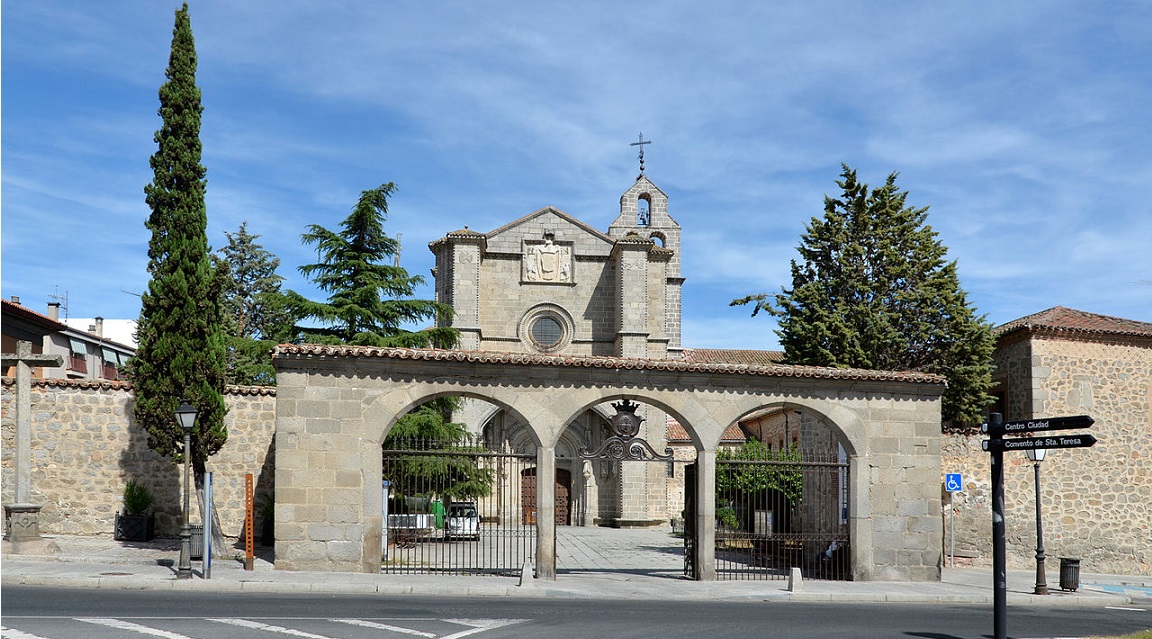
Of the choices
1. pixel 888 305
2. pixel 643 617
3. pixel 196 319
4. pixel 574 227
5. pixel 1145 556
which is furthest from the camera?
pixel 574 227

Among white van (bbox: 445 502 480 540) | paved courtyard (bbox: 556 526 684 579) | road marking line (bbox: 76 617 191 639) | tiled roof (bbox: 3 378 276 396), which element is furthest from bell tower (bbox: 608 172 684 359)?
road marking line (bbox: 76 617 191 639)

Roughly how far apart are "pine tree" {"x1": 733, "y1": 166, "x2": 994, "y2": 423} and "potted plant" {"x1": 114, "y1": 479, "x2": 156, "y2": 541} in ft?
50.9

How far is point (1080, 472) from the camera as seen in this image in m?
23.5

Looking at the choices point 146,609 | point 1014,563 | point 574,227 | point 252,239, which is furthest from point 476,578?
point 252,239

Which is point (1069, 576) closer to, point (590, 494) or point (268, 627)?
point (268, 627)

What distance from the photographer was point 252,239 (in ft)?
158

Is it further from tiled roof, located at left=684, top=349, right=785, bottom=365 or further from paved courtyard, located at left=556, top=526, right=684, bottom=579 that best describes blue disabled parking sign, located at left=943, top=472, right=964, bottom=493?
tiled roof, located at left=684, top=349, right=785, bottom=365

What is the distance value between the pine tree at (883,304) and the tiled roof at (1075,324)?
3.67ft

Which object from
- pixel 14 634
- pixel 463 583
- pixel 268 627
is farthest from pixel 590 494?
pixel 14 634

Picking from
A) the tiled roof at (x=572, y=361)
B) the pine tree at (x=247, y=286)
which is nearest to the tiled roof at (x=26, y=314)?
the pine tree at (x=247, y=286)

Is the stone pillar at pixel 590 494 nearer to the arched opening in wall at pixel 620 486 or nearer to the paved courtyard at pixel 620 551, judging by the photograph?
the arched opening in wall at pixel 620 486

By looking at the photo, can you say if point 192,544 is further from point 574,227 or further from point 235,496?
point 574,227

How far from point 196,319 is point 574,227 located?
22.5 meters

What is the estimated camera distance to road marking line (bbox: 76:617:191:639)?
399 inches
